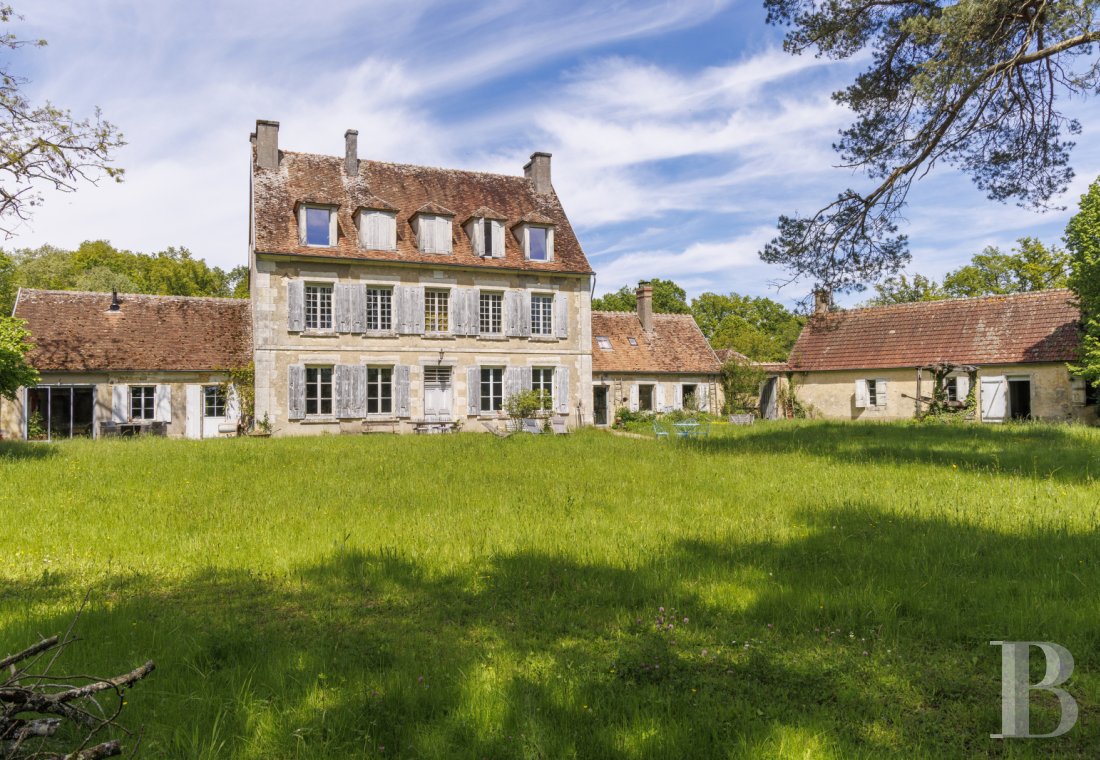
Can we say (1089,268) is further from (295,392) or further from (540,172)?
(295,392)

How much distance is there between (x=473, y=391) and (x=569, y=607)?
66.2 ft

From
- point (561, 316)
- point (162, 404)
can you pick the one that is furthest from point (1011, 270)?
point (162, 404)

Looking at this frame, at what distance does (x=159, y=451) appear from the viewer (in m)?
14.7

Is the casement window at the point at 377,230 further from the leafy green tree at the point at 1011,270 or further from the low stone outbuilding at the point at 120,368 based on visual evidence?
the leafy green tree at the point at 1011,270

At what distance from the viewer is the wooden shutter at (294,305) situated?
74.5ft

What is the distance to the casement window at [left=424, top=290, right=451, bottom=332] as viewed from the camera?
2475 centimetres

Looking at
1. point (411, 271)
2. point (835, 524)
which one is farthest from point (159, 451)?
point (835, 524)

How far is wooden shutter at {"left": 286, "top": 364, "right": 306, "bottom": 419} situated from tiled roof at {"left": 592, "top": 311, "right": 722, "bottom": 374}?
11.6 m

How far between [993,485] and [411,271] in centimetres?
1920

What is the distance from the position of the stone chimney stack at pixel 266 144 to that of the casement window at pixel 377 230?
3905 millimetres

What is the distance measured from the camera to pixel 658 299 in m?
54.5

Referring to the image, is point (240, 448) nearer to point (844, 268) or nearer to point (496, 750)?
point (844, 268)

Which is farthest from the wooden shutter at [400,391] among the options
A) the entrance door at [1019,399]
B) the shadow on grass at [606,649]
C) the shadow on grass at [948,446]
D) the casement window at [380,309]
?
the entrance door at [1019,399]

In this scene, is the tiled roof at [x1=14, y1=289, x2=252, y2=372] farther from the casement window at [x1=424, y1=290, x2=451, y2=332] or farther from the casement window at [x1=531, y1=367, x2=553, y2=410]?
the casement window at [x1=531, y1=367, x2=553, y2=410]
